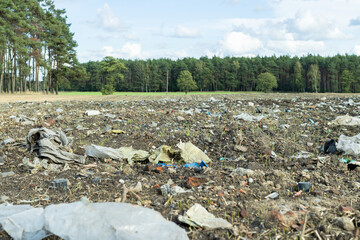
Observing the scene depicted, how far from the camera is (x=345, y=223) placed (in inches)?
91.4

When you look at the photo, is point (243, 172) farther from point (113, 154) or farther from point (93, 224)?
point (93, 224)

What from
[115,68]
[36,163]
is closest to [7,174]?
[36,163]

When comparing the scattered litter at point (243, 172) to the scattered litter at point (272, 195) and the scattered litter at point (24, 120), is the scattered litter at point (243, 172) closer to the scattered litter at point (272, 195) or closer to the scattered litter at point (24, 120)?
the scattered litter at point (272, 195)

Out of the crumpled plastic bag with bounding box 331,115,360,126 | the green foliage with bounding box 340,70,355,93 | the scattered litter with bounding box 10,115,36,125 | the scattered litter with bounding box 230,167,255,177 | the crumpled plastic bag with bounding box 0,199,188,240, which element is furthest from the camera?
the green foliage with bounding box 340,70,355,93

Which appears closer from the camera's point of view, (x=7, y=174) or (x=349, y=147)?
(x=7, y=174)

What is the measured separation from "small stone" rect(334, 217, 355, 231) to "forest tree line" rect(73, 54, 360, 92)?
60.1 meters

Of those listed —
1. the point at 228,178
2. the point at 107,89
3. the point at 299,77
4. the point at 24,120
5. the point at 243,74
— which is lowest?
the point at 228,178

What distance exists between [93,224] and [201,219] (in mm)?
918

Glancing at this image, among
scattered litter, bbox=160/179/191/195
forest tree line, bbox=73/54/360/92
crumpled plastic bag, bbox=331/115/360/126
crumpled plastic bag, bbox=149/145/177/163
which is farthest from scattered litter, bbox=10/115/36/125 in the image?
forest tree line, bbox=73/54/360/92

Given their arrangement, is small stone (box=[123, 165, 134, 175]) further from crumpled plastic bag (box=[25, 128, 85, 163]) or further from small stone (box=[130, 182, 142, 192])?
crumpled plastic bag (box=[25, 128, 85, 163])

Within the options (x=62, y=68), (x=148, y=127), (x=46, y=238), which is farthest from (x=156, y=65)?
(x=46, y=238)

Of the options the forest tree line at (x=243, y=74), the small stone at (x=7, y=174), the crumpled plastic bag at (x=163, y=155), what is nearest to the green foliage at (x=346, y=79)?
the forest tree line at (x=243, y=74)

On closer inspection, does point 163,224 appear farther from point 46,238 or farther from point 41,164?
point 41,164

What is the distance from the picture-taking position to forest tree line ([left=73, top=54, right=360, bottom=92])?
196ft
